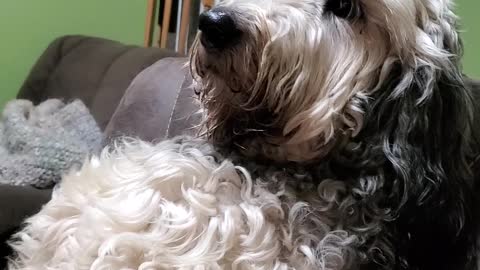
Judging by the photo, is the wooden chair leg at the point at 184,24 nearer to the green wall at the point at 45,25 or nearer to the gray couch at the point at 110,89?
the green wall at the point at 45,25

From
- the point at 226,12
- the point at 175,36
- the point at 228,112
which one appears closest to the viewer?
the point at 226,12

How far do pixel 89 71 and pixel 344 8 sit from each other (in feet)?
5.25

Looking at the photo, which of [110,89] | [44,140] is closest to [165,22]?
[110,89]

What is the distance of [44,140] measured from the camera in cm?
196

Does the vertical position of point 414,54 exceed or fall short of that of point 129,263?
it exceeds it

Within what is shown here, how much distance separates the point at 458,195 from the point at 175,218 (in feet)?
1.25

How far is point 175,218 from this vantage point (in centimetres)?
96

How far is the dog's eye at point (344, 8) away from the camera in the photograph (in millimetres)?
979

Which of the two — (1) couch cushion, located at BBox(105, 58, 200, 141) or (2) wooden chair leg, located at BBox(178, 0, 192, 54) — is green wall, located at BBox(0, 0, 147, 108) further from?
(1) couch cushion, located at BBox(105, 58, 200, 141)

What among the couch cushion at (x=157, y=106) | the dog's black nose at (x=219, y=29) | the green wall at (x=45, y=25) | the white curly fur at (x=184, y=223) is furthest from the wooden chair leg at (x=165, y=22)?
the dog's black nose at (x=219, y=29)

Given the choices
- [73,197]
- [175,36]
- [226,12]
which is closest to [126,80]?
[175,36]

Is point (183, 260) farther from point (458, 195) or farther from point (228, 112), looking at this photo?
point (458, 195)

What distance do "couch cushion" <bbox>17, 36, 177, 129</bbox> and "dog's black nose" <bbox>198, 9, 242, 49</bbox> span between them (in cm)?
117

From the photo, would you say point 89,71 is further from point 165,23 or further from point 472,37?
point 472,37
